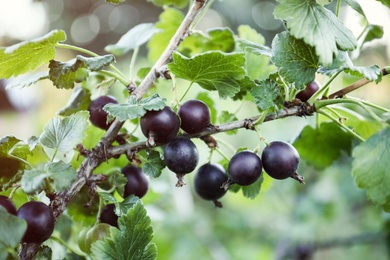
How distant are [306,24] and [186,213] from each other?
1.50 m

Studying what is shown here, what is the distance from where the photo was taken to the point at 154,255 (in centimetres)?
58

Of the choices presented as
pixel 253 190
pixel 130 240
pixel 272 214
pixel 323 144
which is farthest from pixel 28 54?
pixel 272 214

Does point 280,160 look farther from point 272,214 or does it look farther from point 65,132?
point 272,214

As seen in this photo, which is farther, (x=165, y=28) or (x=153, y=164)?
(x=165, y=28)

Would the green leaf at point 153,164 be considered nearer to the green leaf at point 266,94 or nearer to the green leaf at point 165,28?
the green leaf at point 266,94

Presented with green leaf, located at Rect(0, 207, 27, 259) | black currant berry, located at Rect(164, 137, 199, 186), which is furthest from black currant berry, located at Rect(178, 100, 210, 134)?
green leaf, located at Rect(0, 207, 27, 259)

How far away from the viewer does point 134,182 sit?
0.69m

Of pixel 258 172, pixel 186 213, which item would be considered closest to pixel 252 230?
pixel 186 213

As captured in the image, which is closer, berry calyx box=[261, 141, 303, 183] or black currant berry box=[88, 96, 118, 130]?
berry calyx box=[261, 141, 303, 183]

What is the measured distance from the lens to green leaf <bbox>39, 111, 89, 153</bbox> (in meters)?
0.60

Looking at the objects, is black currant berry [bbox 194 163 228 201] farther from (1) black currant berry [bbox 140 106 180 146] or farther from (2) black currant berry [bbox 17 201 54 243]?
(2) black currant berry [bbox 17 201 54 243]

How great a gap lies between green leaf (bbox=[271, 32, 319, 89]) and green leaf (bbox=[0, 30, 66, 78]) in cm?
29

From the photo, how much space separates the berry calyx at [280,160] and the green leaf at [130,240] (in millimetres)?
175

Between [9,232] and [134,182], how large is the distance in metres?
0.22
